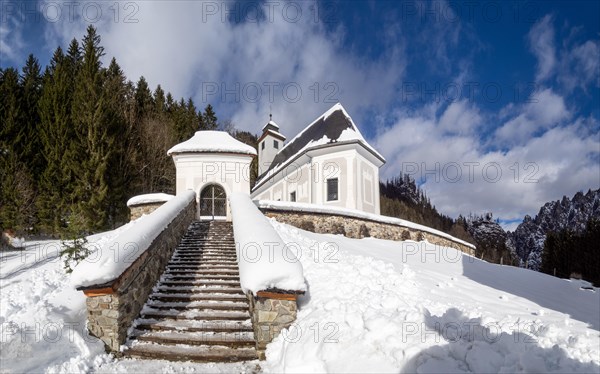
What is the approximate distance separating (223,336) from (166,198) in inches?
435

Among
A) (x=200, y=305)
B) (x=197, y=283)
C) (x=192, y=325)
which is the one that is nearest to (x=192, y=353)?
(x=192, y=325)

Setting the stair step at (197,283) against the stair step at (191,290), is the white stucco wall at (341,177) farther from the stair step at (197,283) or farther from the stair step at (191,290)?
the stair step at (191,290)

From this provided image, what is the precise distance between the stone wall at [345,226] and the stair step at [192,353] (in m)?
9.61

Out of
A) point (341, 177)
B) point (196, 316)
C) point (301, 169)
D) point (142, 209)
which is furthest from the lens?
point (301, 169)

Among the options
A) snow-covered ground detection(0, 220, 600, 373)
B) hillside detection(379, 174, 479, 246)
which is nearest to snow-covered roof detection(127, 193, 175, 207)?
snow-covered ground detection(0, 220, 600, 373)

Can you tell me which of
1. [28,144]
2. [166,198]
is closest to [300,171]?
[166,198]

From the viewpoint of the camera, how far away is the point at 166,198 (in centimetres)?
1475

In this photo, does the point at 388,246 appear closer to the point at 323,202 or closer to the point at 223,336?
the point at 323,202

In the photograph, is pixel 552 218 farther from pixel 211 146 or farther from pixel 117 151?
pixel 117 151

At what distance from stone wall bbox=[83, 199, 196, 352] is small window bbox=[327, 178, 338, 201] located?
14.9m

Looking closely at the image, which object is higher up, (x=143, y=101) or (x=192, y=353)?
(x=143, y=101)

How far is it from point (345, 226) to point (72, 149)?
16.6 metres

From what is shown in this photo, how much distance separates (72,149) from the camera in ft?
63.3

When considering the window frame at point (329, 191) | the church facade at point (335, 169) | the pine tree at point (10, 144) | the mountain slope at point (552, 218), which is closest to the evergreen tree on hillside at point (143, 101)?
the pine tree at point (10, 144)
